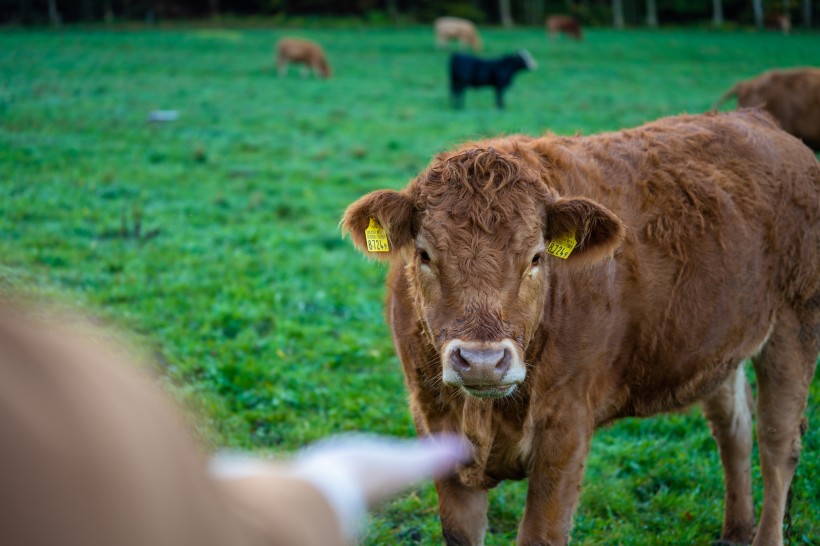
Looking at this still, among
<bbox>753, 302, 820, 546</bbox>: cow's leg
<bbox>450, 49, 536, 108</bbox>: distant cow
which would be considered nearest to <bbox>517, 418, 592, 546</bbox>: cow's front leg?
<bbox>753, 302, 820, 546</bbox>: cow's leg

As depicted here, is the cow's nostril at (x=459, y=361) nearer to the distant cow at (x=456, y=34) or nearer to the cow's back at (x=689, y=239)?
the cow's back at (x=689, y=239)

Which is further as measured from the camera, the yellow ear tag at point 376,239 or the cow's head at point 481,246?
the yellow ear tag at point 376,239

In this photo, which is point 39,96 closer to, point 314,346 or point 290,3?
point 314,346

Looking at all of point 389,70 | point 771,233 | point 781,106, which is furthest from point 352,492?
point 389,70

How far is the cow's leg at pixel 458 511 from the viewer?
12.4 feet

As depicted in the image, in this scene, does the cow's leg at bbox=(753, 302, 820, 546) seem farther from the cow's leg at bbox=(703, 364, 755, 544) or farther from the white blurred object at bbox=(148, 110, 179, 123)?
the white blurred object at bbox=(148, 110, 179, 123)

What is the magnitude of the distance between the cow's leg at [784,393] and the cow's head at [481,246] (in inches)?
67.5

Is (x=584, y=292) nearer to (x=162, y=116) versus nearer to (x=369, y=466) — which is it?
(x=369, y=466)

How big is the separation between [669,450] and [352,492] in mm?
4921

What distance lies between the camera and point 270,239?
9.49 meters

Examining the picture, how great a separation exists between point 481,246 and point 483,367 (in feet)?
1.88

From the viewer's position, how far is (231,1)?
51.6 meters

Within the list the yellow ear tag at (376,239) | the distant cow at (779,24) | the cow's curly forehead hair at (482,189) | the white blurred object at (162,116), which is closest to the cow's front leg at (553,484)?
the cow's curly forehead hair at (482,189)

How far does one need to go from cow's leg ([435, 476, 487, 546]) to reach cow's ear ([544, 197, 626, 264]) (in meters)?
1.22
